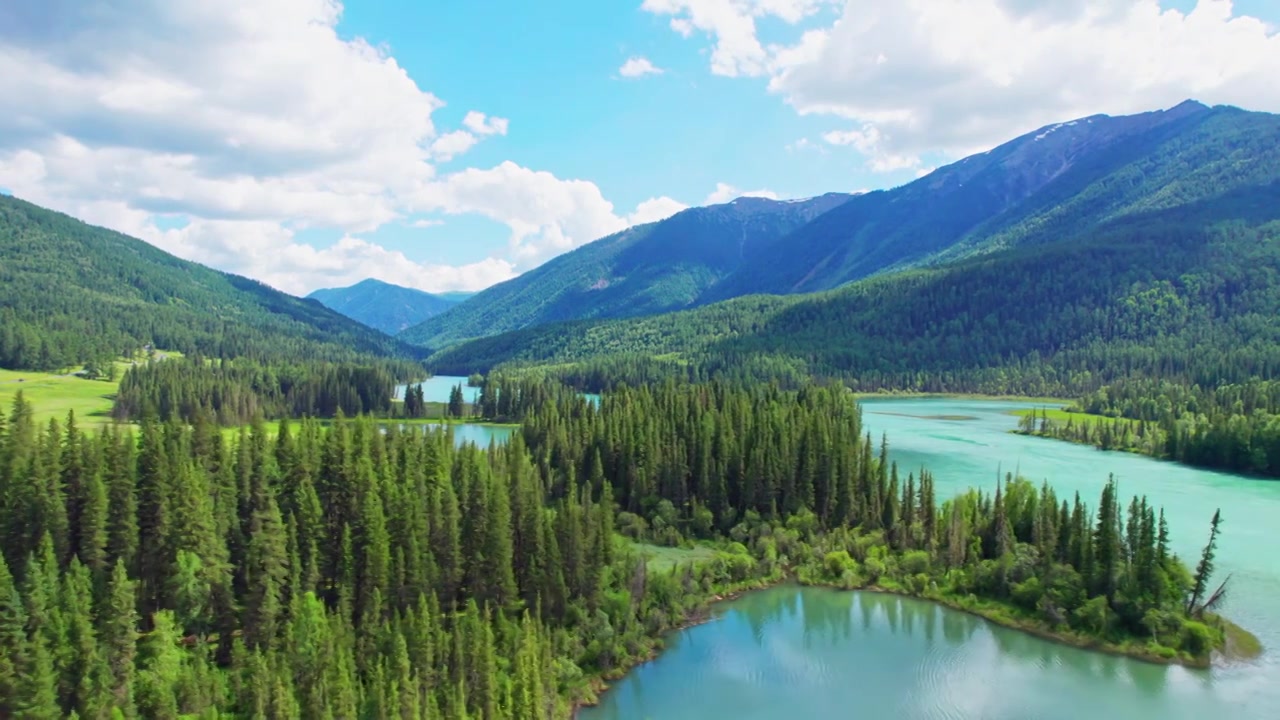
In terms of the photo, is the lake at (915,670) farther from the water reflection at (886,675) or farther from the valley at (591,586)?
the valley at (591,586)

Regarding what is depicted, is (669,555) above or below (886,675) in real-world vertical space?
above

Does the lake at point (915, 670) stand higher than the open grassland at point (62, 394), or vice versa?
the open grassland at point (62, 394)

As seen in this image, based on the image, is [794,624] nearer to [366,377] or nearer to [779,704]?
[779,704]

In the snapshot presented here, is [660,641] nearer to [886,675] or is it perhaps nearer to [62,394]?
[886,675]

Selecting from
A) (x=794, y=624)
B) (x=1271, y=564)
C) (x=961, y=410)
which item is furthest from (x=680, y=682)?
(x=961, y=410)

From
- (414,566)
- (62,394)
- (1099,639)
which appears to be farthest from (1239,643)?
(62,394)

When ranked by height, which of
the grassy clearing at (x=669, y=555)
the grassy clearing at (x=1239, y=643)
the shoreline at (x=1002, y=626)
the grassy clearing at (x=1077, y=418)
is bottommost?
the shoreline at (x=1002, y=626)


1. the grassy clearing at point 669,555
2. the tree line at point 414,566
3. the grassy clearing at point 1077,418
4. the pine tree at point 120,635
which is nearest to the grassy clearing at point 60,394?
the tree line at point 414,566
